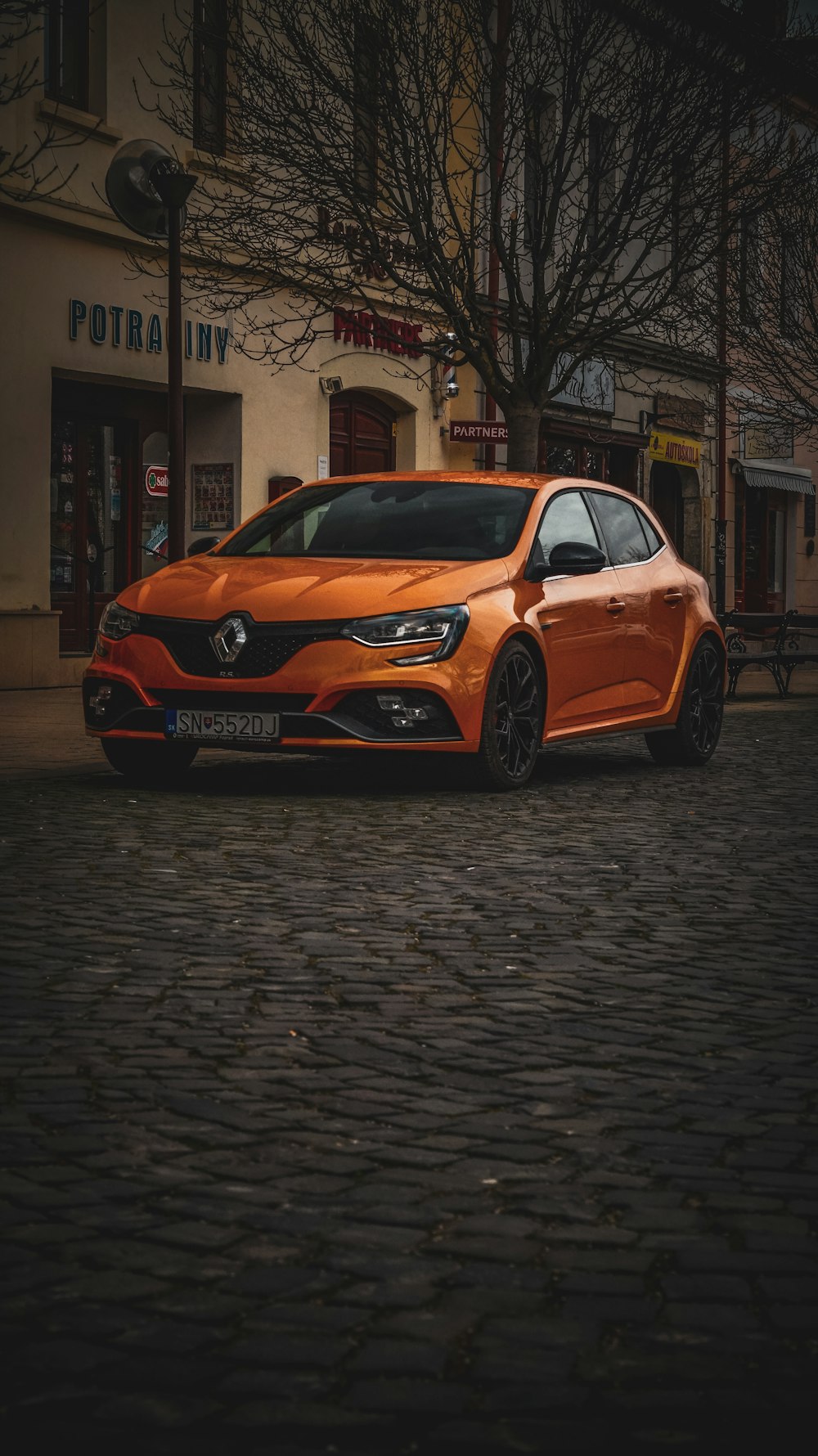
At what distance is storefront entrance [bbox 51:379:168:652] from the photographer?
20.2 metres

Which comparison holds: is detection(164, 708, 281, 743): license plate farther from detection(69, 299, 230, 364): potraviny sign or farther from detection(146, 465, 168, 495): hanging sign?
detection(146, 465, 168, 495): hanging sign

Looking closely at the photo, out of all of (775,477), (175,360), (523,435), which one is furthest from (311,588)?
(775,477)

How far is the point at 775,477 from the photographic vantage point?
37719mm

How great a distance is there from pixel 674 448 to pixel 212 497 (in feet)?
44.0

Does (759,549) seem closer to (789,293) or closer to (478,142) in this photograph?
(789,293)

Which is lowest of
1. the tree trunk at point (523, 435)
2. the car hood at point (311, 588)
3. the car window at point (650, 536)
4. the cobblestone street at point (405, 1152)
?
the cobblestone street at point (405, 1152)

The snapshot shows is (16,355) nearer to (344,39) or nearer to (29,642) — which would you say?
(29,642)

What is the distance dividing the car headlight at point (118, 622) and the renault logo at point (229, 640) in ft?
1.74

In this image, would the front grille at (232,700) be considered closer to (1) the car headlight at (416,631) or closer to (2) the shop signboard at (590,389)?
(1) the car headlight at (416,631)

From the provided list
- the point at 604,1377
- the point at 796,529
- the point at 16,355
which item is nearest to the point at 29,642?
the point at 16,355

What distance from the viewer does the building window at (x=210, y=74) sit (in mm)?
20742

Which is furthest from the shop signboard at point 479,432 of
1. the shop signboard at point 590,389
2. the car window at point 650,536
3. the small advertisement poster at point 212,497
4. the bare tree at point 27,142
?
the car window at point 650,536

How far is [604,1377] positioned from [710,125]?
18111 millimetres

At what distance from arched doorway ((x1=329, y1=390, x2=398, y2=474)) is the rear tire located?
44.7 ft
